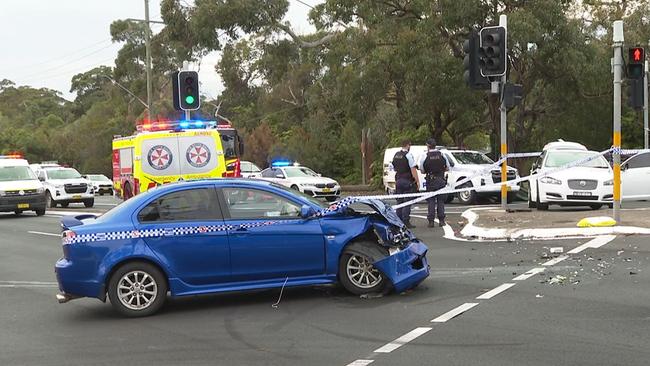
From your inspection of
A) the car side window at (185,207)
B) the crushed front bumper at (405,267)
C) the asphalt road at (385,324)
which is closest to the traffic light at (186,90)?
the asphalt road at (385,324)

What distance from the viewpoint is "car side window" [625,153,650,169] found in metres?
19.5

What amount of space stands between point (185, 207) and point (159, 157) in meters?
9.80

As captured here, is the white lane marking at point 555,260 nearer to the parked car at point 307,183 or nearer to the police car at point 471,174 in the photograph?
the police car at point 471,174

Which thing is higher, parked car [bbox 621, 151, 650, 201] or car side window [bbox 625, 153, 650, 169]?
car side window [bbox 625, 153, 650, 169]

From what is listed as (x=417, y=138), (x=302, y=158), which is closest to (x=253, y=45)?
(x=302, y=158)

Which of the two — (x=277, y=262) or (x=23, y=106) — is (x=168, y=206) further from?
(x=23, y=106)

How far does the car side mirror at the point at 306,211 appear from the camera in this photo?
780 cm

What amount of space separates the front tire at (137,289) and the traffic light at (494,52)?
33.7ft

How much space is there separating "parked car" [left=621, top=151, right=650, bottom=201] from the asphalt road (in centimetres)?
1010

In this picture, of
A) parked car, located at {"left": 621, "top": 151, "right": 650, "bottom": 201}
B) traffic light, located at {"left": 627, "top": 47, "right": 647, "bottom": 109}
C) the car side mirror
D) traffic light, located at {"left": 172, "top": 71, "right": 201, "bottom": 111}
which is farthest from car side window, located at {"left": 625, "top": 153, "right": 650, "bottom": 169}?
the car side mirror

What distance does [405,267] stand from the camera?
318 inches

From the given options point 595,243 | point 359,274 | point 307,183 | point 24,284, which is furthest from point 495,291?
point 307,183

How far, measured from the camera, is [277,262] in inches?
307

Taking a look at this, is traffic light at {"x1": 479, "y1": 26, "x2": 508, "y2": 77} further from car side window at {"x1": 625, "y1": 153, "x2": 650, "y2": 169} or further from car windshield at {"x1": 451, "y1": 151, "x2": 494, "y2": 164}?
car windshield at {"x1": 451, "y1": 151, "x2": 494, "y2": 164}
